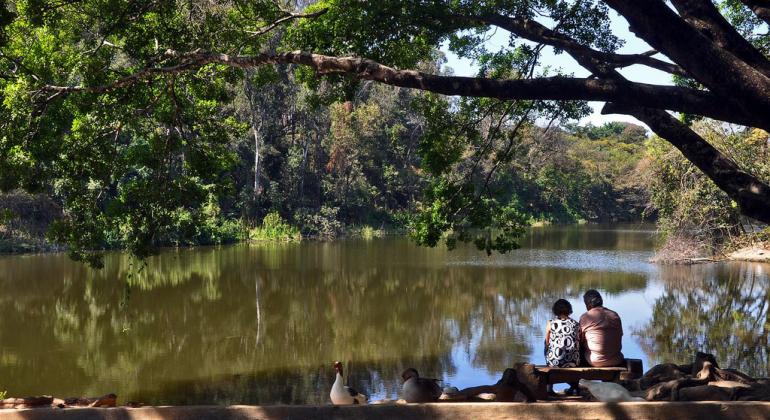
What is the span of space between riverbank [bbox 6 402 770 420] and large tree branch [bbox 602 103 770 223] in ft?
5.66

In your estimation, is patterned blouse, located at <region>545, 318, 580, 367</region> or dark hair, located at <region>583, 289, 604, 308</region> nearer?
patterned blouse, located at <region>545, 318, 580, 367</region>

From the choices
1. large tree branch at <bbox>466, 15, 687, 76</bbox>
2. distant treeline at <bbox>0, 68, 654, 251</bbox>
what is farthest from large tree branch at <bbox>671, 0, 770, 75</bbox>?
distant treeline at <bbox>0, 68, 654, 251</bbox>

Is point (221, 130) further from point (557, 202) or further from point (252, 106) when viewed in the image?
point (557, 202)

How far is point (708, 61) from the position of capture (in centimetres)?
473

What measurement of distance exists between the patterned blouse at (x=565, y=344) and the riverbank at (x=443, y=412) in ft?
5.61

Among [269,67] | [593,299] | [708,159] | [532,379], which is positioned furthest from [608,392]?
[269,67]

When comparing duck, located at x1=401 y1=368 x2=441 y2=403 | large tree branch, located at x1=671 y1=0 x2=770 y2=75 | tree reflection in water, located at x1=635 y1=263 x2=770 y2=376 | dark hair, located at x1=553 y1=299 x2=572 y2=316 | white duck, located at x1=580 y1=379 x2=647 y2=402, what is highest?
large tree branch, located at x1=671 y1=0 x2=770 y2=75

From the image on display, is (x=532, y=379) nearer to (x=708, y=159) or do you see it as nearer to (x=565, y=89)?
(x=565, y=89)

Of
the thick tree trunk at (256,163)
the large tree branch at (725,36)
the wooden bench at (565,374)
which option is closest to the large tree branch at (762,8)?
the large tree branch at (725,36)

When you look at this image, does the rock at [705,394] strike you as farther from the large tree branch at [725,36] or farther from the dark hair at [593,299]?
the large tree branch at [725,36]

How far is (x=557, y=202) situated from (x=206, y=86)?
43.7m

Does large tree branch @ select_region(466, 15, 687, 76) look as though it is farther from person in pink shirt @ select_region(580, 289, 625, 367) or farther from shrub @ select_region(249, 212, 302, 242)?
shrub @ select_region(249, 212, 302, 242)

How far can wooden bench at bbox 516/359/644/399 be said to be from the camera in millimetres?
5262

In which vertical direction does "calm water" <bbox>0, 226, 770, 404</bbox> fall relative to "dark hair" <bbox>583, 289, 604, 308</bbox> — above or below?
below
